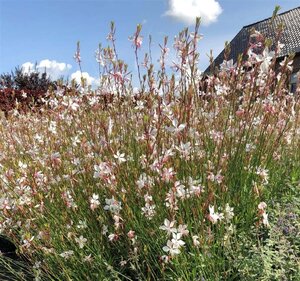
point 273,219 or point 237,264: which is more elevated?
point 273,219

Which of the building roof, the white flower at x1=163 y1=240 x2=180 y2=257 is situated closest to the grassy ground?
the white flower at x1=163 y1=240 x2=180 y2=257

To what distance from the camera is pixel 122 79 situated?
2.67m

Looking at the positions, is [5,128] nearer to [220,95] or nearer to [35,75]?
[220,95]

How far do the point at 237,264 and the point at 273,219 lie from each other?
2.26 ft

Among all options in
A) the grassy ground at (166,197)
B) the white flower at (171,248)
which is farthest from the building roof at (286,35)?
the white flower at (171,248)

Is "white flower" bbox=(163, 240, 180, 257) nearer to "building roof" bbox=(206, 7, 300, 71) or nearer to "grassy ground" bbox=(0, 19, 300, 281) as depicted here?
"grassy ground" bbox=(0, 19, 300, 281)

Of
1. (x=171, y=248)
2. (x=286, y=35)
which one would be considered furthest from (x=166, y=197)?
(x=286, y=35)

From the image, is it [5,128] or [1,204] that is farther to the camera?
[5,128]

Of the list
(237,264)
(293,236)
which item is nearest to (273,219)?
(293,236)

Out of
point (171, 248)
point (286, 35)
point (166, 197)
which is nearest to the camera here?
point (171, 248)

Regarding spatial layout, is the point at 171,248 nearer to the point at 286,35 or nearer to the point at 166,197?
the point at 166,197

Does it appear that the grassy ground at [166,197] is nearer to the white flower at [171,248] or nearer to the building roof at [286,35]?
the white flower at [171,248]

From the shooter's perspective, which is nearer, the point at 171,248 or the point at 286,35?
the point at 171,248

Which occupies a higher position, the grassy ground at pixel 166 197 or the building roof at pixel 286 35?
the building roof at pixel 286 35
